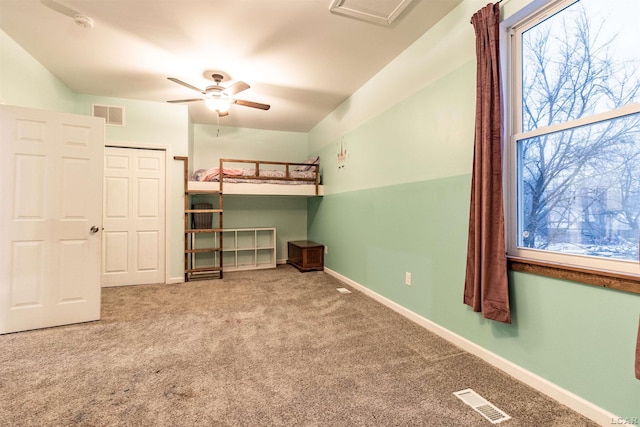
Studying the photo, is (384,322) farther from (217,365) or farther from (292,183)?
(292,183)

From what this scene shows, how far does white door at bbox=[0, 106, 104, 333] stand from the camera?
2416mm

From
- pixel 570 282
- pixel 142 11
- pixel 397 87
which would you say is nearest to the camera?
pixel 570 282

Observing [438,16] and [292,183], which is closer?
[438,16]

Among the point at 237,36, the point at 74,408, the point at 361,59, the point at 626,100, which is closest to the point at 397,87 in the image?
the point at 361,59

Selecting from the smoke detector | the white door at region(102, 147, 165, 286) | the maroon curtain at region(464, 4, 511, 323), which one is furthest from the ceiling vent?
the maroon curtain at region(464, 4, 511, 323)

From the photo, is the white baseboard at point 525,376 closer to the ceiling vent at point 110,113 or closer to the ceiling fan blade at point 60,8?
the ceiling fan blade at point 60,8

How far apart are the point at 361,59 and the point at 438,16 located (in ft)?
2.74

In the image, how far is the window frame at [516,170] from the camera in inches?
55.0

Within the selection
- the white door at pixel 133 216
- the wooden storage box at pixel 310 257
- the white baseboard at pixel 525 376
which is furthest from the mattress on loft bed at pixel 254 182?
the white baseboard at pixel 525 376

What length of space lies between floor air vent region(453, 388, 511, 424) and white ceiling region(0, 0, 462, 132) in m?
2.67

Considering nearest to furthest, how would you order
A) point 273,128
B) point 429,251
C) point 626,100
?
point 626,100, point 429,251, point 273,128

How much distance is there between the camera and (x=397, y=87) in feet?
9.57

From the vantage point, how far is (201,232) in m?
4.59

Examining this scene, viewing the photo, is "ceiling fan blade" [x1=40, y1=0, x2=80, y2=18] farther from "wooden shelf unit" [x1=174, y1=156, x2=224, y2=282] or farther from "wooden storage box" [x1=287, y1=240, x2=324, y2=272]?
"wooden storage box" [x1=287, y1=240, x2=324, y2=272]
